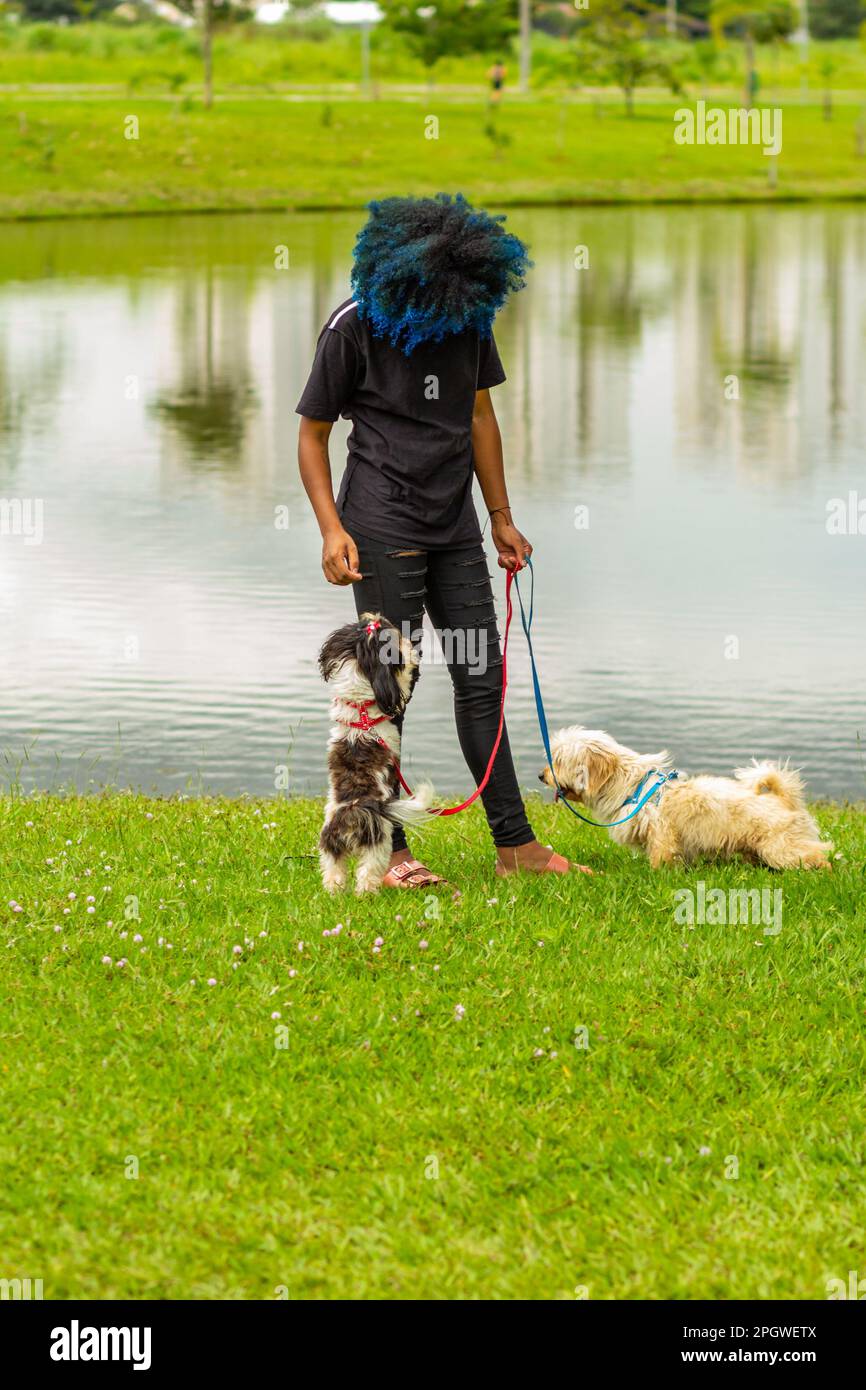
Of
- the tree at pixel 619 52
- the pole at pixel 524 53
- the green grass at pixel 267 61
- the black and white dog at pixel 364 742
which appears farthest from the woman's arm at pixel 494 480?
the pole at pixel 524 53

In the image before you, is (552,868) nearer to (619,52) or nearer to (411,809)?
(411,809)

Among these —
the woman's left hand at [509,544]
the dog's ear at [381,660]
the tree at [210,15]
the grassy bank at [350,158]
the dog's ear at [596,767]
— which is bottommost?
the dog's ear at [596,767]

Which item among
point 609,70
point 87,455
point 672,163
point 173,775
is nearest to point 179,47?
point 609,70

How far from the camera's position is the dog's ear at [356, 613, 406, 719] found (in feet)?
19.9

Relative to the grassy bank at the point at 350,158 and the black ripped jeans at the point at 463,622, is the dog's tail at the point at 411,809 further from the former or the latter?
the grassy bank at the point at 350,158

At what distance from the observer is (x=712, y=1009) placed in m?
5.29

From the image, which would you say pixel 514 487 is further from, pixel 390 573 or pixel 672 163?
pixel 672 163

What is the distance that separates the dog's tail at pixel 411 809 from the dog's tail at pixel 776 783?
4.20ft

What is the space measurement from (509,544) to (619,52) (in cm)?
6528

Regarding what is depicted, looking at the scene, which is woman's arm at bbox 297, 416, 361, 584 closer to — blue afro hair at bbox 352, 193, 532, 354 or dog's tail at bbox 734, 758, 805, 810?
blue afro hair at bbox 352, 193, 532, 354

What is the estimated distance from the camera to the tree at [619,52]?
66500 millimetres

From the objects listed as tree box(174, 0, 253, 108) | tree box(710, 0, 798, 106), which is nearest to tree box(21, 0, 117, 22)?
tree box(174, 0, 253, 108)

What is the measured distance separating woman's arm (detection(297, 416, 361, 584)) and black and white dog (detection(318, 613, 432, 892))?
0.20 metres

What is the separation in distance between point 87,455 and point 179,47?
58.4 m
